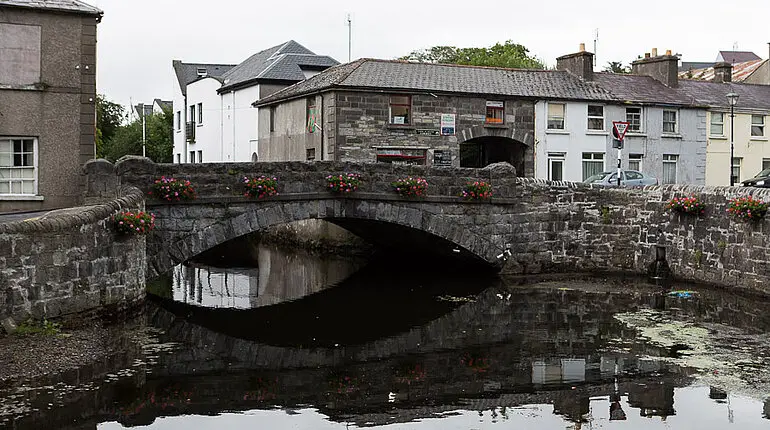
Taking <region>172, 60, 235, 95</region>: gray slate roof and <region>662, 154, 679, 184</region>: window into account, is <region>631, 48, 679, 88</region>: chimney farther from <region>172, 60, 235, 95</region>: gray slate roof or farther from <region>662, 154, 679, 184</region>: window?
<region>172, 60, 235, 95</region>: gray slate roof

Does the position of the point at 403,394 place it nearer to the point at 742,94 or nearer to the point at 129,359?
the point at 129,359

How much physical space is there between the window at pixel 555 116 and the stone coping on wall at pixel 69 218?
20952mm

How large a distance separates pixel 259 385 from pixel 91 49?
11.2m

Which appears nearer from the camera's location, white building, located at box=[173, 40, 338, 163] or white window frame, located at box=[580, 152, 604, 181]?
white window frame, located at box=[580, 152, 604, 181]

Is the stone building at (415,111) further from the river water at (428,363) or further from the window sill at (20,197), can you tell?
the window sill at (20,197)

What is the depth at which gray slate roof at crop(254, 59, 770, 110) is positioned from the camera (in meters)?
31.8

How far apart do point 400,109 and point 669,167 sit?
39.8ft

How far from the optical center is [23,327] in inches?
480

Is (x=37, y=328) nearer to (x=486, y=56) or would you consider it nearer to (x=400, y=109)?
(x=400, y=109)

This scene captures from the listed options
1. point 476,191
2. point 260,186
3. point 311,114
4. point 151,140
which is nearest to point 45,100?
point 260,186

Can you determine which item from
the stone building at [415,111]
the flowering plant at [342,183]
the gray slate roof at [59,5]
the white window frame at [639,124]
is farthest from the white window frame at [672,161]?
the gray slate roof at [59,5]

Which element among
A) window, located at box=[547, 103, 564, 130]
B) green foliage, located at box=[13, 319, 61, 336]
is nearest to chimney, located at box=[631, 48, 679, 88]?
window, located at box=[547, 103, 564, 130]

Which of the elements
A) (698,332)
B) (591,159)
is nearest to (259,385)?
(698,332)

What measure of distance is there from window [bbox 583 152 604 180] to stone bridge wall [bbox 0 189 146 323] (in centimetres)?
2302
